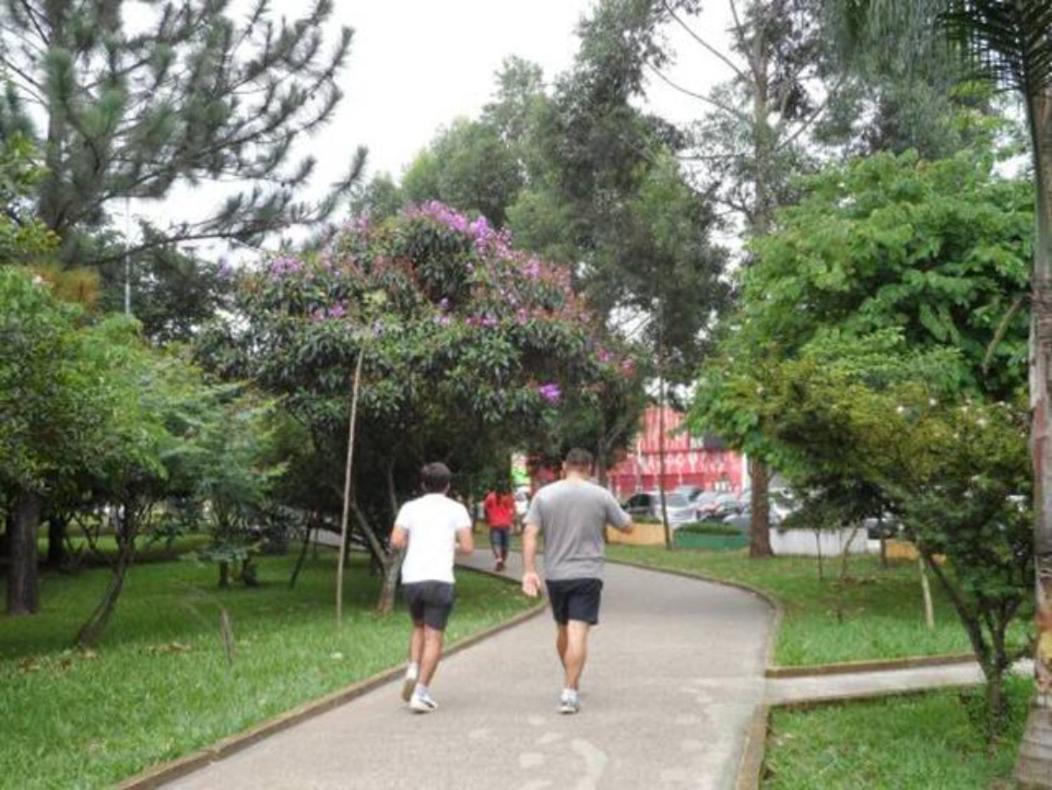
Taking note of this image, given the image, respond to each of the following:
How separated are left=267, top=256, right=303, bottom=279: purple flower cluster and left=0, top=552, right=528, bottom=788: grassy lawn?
171 inches

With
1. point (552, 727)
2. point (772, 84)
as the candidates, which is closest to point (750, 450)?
point (552, 727)

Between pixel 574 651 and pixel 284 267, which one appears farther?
pixel 284 267

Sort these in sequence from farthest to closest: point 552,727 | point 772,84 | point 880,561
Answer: point 772,84
point 880,561
point 552,727

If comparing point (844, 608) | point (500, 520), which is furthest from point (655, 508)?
point (844, 608)

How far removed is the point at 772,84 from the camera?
26016mm

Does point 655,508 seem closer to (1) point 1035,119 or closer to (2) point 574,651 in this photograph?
(2) point 574,651

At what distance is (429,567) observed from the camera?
25.3 ft

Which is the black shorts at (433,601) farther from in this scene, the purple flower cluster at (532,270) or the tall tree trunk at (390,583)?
the purple flower cluster at (532,270)

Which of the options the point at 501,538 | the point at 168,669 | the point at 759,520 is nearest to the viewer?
the point at 168,669

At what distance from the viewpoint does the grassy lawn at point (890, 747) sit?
19.9 ft

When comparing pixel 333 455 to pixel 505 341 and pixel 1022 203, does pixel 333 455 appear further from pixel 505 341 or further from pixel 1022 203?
pixel 1022 203

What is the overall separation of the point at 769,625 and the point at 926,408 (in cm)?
560

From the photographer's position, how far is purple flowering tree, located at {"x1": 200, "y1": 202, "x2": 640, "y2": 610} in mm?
14133

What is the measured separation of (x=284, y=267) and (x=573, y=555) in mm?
8405
